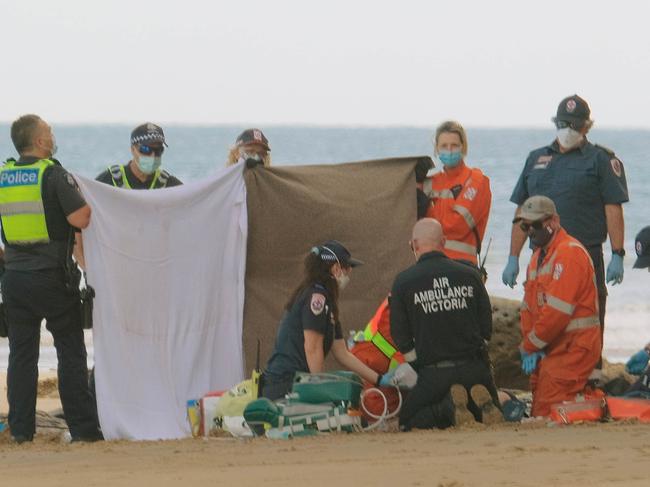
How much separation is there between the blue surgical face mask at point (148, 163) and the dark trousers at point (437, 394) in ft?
7.76

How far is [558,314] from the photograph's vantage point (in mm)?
9398

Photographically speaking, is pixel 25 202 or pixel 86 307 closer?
pixel 25 202

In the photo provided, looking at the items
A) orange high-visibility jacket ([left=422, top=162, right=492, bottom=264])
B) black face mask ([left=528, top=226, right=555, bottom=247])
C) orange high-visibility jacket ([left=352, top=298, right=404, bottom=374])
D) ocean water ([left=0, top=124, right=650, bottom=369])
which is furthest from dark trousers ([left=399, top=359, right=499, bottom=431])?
ocean water ([left=0, top=124, right=650, bottom=369])

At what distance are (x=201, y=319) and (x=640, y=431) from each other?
9.87 ft

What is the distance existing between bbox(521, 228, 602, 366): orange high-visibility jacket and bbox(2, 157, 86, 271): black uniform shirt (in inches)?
111

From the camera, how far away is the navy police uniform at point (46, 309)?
9.46 metres

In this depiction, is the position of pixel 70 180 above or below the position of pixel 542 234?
above

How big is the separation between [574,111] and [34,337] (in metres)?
3.79

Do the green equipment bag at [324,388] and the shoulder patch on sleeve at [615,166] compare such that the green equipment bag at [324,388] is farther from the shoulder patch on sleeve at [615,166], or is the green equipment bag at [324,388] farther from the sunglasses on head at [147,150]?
the shoulder patch on sleeve at [615,166]

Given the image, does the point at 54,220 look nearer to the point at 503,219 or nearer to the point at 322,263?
the point at 322,263

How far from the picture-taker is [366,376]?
9344 millimetres

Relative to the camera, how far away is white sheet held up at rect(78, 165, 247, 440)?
9.91 meters

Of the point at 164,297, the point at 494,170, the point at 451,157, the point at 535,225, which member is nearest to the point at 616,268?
the point at 535,225

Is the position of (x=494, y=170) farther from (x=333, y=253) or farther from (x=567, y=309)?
(x=333, y=253)
